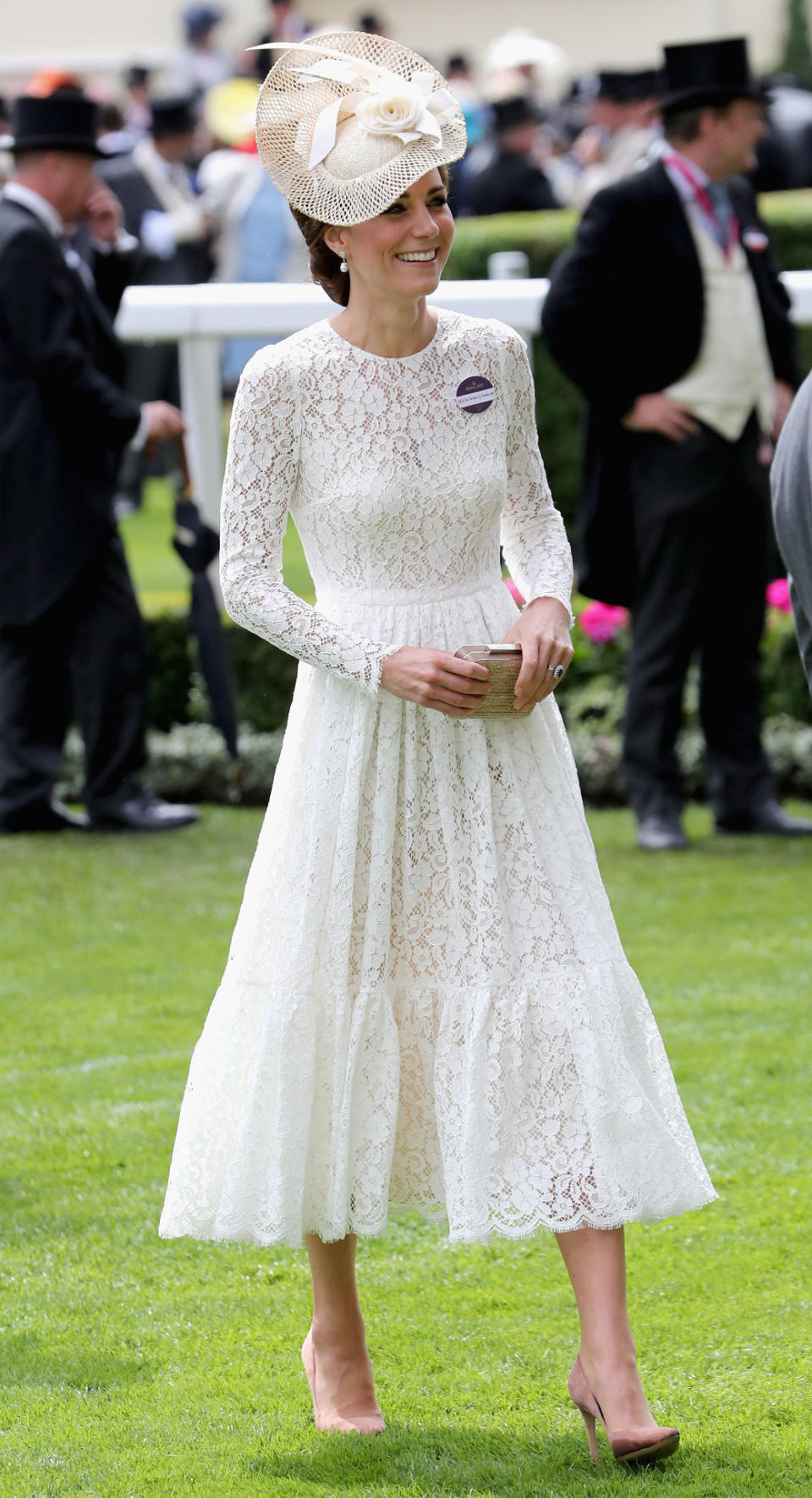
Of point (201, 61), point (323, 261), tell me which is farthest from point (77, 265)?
point (201, 61)

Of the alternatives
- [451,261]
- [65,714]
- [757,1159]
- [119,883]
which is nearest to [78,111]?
[65,714]

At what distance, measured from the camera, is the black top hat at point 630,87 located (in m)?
13.0

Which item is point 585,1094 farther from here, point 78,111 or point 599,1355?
point 78,111

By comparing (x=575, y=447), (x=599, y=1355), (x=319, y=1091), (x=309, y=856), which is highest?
(x=309, y=856)

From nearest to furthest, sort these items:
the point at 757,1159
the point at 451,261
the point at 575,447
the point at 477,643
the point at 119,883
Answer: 1. the point at 477,643
2. the point at 757,1159
3. the point at 119,883
4. the point at 575,447
5. the point at 451,261

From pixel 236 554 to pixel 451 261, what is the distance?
32.7ft

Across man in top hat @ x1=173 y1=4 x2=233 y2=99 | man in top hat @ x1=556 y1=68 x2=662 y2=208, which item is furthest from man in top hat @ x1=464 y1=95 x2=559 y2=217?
man in top hat @ x1=173 y1=4 x2=233 y2=99

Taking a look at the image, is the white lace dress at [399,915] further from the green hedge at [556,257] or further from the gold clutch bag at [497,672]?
the green hedge at [556,257]

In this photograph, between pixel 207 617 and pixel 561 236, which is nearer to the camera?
pixel 207 617

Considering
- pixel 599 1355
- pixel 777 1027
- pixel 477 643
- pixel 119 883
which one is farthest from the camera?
pixel 119 883

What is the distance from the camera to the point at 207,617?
6.91 metres

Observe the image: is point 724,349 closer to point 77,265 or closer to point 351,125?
point 77,265

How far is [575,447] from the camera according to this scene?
11227 mm

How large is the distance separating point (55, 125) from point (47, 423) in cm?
94
